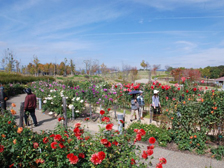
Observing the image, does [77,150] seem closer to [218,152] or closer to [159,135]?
[159,135]

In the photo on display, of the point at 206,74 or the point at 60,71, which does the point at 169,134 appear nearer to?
the point at 206,74

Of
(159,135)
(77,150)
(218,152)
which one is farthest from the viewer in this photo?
(159,135)

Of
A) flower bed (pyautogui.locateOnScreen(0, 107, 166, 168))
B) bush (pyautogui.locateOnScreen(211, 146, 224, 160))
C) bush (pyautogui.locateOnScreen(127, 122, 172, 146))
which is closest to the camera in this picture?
flower bed (pyautogui.locateOnScreen(0, 107, 166, 168))

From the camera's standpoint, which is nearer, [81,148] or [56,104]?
[81,148]

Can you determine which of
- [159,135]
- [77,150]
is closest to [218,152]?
[159,135]

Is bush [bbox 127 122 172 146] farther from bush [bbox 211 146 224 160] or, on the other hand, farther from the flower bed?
the flower bed

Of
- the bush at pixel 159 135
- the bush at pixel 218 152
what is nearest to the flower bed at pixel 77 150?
the bush at pixel 159 135

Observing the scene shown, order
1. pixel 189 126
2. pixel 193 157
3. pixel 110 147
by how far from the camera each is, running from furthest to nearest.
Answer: pixel 189 126 < pixel 193 157 < pixel 110 147

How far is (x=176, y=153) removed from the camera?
13.7ft

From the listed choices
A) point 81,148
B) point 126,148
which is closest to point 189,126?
point 126,148

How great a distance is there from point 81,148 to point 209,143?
11.6 feet

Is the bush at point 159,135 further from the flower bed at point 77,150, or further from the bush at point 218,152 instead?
the flower bed at point 77,150

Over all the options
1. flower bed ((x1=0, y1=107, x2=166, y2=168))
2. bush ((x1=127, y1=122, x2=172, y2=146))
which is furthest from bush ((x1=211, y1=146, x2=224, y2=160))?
flower bed ((x1=0, y1=107, x2=166, y2=168))

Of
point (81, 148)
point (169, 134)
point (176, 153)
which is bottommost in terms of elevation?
point (176, 153)
